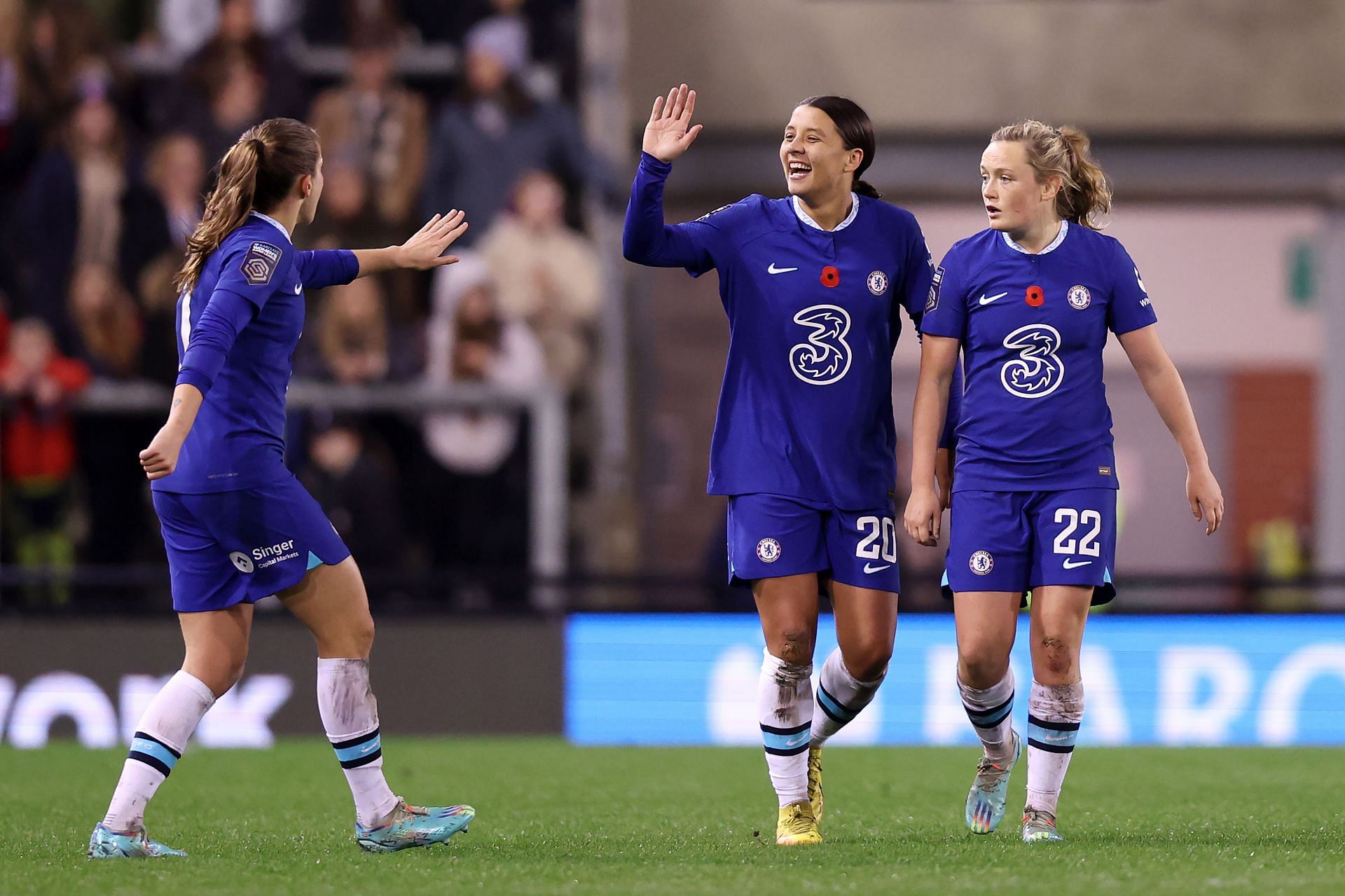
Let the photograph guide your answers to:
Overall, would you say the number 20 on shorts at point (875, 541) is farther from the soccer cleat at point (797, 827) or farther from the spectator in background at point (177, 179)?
the spectator in background at point (177, 179)

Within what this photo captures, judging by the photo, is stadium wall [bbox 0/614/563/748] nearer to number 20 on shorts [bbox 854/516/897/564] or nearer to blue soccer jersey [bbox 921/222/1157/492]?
number 20 on shorts [bbox 854/516/897/564]

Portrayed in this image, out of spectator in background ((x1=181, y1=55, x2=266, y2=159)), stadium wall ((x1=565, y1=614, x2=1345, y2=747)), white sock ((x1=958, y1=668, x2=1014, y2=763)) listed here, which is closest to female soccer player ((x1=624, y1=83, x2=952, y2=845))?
white sock ((x1=958, y1=668, x2=1014, y2=763))

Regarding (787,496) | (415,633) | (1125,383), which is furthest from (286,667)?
(1125,383)

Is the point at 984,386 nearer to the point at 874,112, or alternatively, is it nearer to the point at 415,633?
the point at 415,633

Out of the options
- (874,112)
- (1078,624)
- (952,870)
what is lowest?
(952,870)

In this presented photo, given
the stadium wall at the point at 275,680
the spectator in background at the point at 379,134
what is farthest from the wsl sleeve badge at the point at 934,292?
the spectator in background at the point at 379,134

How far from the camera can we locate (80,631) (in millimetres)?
9805

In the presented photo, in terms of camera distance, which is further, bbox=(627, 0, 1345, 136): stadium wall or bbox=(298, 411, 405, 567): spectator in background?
bbox=(627, 0, 1345, 136): stadium wall

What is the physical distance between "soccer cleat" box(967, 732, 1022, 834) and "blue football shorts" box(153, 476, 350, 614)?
6.63 ft

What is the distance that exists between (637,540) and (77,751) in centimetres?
540

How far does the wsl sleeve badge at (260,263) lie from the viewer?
15.7 ft

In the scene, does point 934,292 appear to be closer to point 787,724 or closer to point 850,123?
point 850,123

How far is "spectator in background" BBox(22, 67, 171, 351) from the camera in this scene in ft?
36.8

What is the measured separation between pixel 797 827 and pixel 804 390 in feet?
4.07
